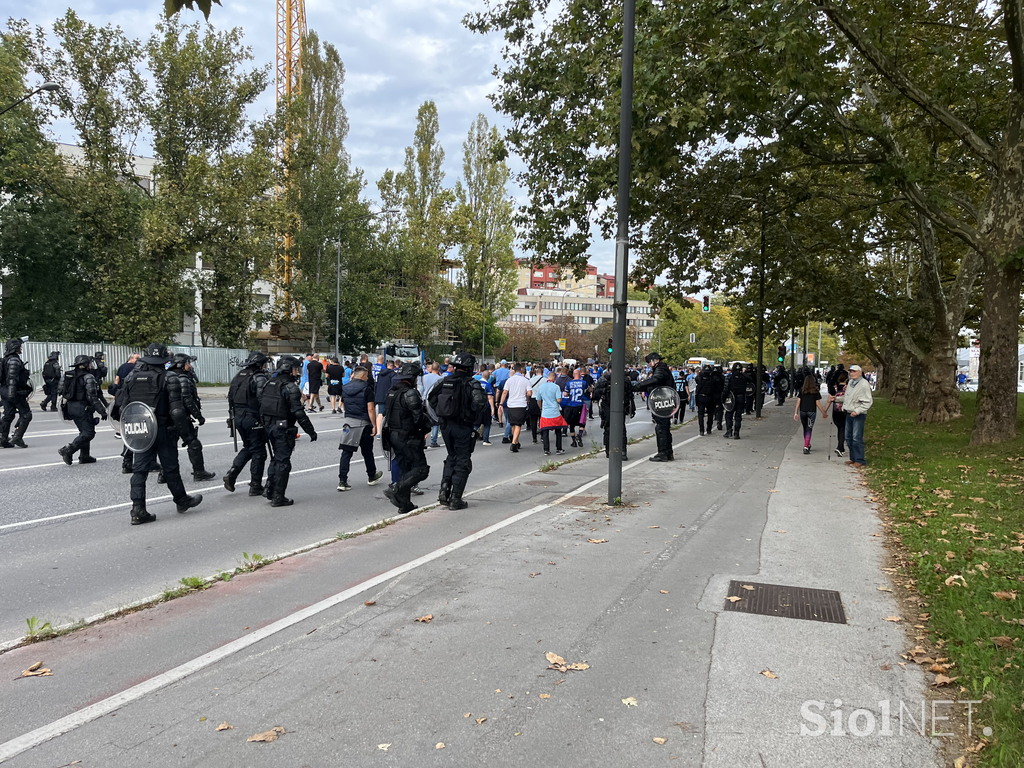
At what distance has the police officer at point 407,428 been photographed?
8.14 m

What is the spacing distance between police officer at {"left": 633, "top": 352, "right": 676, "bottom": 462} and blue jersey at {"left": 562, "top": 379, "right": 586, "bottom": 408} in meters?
2.29

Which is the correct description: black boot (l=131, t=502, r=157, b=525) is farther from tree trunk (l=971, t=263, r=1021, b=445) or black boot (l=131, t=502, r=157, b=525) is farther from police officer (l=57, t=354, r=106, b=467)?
tree trunk (l=971, t=263, r=1021, b=445)

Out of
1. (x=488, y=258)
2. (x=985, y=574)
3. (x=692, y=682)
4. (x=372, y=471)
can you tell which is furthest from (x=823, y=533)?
(x=488, y=258)

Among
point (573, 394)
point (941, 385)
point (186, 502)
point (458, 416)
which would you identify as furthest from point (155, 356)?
point (941, 385)

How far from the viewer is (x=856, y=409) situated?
12672 millimetres

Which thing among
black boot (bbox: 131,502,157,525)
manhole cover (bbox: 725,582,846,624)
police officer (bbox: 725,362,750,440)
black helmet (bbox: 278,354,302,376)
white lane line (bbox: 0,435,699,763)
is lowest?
manhole cover (bbox: 725,582,846,624)

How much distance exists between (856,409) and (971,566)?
720cm

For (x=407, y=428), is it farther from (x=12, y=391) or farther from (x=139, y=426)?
(x=12, y=391)

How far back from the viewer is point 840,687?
387 cm

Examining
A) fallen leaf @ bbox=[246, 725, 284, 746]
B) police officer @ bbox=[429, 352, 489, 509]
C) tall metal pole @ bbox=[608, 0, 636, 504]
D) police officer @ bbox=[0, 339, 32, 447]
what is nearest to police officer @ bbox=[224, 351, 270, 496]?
police officer @ bbox=[429, 352, 489, 509]

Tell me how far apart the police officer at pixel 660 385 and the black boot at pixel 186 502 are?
7329mm

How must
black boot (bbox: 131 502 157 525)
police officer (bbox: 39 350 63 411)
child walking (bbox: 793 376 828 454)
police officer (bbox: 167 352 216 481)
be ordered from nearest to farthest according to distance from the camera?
black boot (bbox: 131 502 157 525) < police officer (bbox: 167 352 216 481) < child walking (bbox: 793 376 828 454) < police officer (bbox: 39 350 63 411)

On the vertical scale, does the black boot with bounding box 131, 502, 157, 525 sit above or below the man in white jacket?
below

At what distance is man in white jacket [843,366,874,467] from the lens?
12.5 metres
